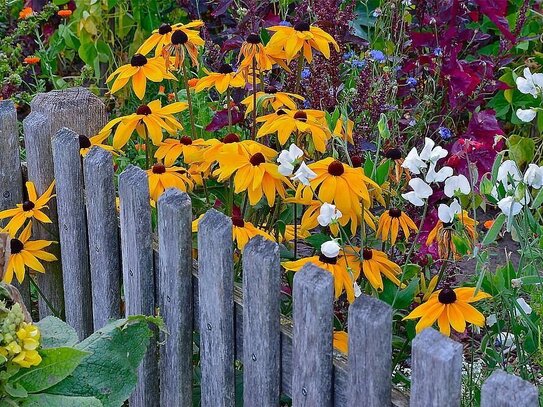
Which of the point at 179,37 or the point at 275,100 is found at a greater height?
the point at 179,37

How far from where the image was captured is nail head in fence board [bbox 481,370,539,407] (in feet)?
4.87

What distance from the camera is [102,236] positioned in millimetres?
2447

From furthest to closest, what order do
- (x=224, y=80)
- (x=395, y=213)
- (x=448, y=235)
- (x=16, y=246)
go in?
(x=16, y=246) < (x=224, y=80) < (x=395, y=213) < (x=448, y=235)

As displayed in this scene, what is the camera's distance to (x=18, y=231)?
8.86 ft

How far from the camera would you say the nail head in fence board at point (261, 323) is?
190 centimetres

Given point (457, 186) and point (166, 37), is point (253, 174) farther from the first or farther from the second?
point (166, 37)

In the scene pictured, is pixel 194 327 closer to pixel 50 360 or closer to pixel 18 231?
pixel 50 360

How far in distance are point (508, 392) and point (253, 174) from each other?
79 centimetres

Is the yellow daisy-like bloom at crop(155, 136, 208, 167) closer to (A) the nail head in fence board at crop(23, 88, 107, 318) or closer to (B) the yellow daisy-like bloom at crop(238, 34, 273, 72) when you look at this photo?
(B) the yellow daisy-like bloom at crop(238, 34, 273, 72)

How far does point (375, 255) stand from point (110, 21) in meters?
2.94

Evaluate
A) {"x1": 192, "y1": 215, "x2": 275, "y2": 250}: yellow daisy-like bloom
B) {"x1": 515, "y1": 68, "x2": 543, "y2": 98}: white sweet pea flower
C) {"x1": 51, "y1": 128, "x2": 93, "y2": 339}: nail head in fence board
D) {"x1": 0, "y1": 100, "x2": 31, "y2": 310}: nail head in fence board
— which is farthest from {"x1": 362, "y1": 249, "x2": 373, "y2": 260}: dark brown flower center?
{"x1": 0, "y1": 100, "x2": 31, "y2": 310}: nail head in fence board

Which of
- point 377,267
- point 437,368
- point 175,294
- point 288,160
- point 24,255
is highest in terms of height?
point 288,160

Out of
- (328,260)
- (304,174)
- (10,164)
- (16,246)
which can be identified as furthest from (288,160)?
(10,164)

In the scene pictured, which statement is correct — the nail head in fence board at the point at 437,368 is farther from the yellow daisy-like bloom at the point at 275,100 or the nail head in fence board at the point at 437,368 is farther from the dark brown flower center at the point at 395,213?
the yellow daisy-like bloom at the point at 275,100
